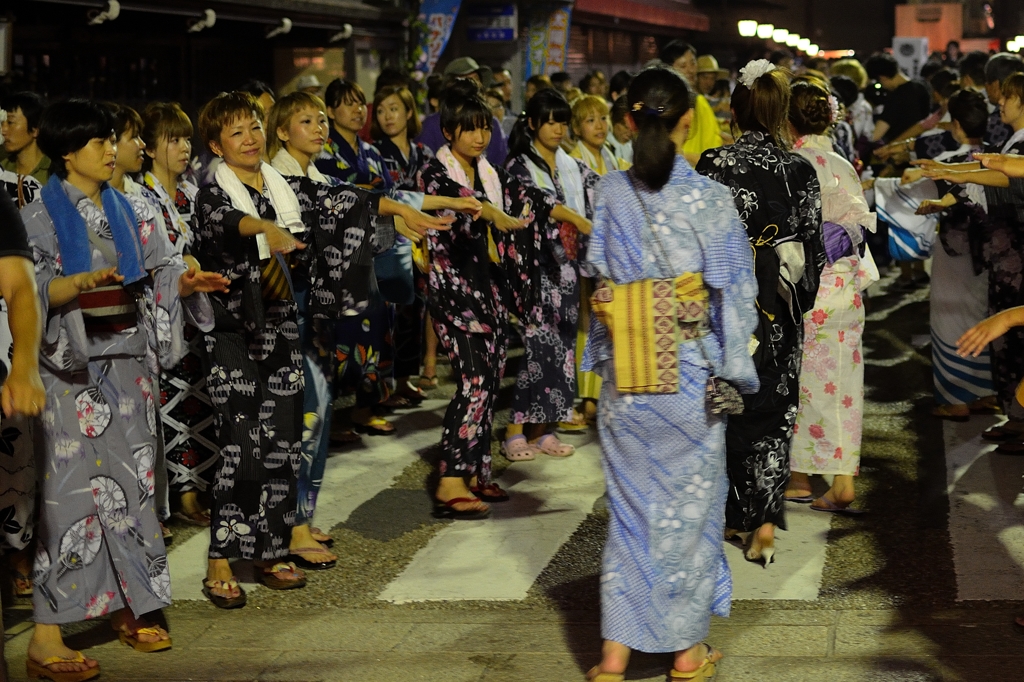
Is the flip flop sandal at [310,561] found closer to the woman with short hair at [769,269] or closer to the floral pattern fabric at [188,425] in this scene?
the floral pattern fabric at [188,425]

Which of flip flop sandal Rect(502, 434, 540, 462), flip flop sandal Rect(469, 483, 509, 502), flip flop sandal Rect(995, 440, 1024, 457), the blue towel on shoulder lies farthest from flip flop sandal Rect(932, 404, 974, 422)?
the blue towel on shoulder

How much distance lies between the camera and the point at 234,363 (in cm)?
483

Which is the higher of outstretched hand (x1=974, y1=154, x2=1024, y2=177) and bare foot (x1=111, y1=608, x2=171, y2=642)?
outstretched hand (x1=974, y1=154, x2=1024, y2=177)

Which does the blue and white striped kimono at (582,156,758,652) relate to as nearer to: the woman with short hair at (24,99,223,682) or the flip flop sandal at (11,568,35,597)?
the woman with short hair at (24,99,223,682)

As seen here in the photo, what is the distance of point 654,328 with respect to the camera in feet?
12.8

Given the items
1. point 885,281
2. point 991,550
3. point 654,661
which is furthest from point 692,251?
point 885,281

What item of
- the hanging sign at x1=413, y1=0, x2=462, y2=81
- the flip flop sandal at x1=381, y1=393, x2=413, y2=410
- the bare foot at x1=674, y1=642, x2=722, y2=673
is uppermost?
the hanging sign at x1=413, y1=0, x2=462, y2=81

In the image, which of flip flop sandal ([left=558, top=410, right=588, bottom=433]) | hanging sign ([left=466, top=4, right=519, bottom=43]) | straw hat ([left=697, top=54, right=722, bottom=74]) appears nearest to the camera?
flip flop sandal ([left=558, top=410, right=588, bottom=433])

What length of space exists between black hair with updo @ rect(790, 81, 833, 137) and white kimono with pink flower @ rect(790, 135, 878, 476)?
42mm

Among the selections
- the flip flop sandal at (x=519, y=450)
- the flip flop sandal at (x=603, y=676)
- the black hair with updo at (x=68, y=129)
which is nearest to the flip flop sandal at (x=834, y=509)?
the flip flop sandal at (x=519, y=450)

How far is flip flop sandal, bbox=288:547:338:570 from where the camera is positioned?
207 inches

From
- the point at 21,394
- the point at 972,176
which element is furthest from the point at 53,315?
the point at 972,176

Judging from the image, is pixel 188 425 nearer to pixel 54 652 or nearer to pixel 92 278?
pixel 54 652

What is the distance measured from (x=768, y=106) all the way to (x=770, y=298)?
75 cm
